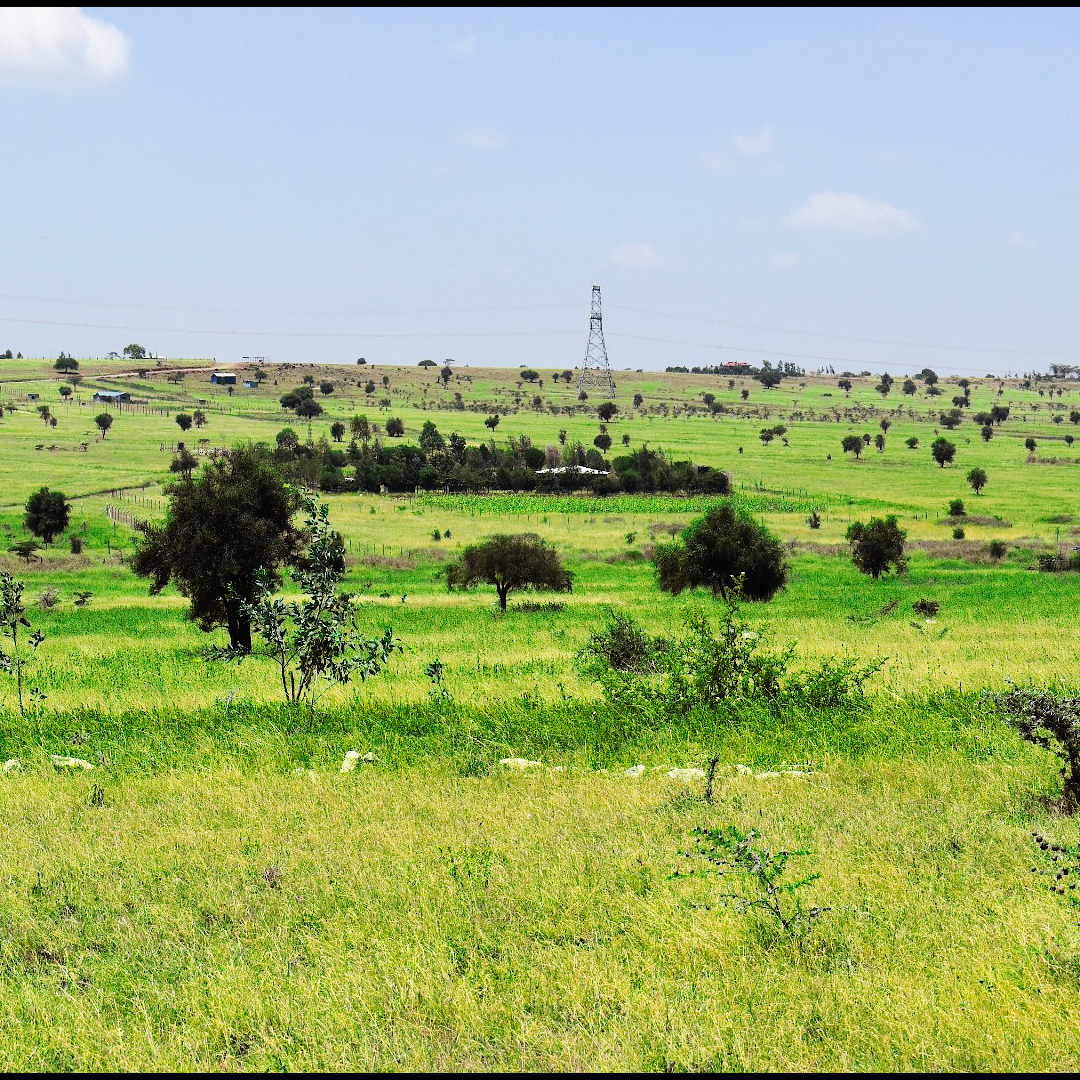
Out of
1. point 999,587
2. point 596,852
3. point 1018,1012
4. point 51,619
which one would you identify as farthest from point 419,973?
point 999,587

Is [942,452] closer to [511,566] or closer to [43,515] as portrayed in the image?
[511,566]

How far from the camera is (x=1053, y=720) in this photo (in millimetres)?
11688

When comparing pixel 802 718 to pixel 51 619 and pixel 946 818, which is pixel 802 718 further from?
pixel 51 619

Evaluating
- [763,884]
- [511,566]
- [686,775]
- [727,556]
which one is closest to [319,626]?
[686,775]

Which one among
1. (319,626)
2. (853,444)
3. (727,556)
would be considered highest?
(853,444)

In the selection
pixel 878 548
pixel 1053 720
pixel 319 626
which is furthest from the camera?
pixel 878 548

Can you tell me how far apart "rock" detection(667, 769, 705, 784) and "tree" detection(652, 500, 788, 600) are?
41.4 metres

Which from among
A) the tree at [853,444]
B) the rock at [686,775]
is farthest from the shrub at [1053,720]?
the tree at [853,444]

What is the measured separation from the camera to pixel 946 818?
35.6 feet

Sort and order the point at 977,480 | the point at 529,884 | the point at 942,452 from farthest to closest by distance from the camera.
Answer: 1. the point at 942,452
2. the point at 977,480
3. the point at 529,884

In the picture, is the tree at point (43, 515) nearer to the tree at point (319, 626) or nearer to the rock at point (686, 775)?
the tree at point (319, 626)

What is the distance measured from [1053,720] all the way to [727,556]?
43.3 metres

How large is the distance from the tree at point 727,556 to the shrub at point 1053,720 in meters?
42.1

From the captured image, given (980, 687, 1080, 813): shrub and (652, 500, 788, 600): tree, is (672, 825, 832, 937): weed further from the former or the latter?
(652, 500, 788, 600): tree
